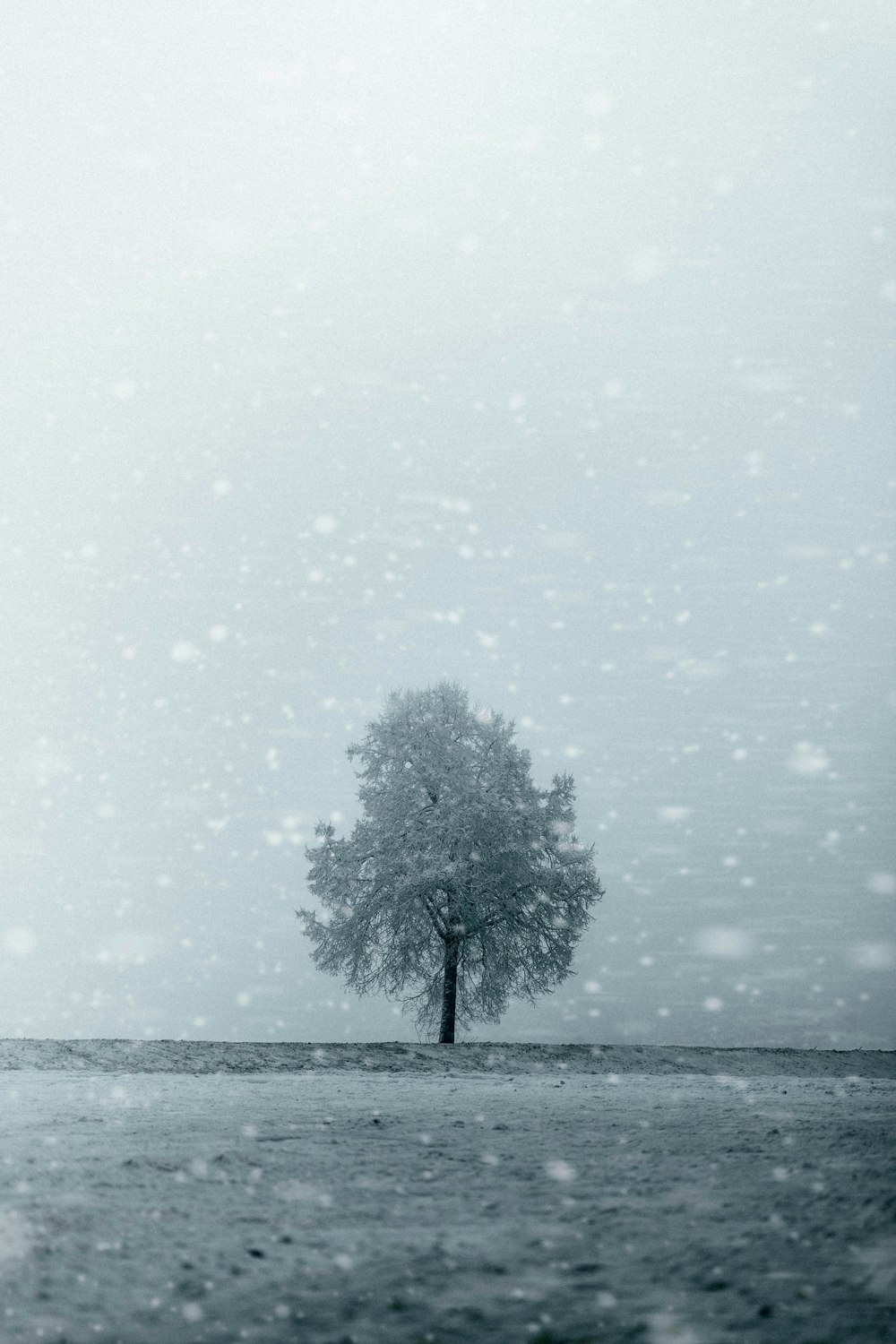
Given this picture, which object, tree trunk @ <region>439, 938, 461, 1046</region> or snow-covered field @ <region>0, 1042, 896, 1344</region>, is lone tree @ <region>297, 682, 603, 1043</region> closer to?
tree trunk @ <region>439, 938, 461, 1046</region>

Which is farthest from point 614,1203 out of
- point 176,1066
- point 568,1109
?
point 176,1066

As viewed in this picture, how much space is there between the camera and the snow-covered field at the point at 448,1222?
4598 mm

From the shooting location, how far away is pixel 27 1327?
4.66m

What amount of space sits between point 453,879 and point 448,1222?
59.5 feet

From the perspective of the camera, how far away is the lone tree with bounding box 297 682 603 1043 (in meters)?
24.8

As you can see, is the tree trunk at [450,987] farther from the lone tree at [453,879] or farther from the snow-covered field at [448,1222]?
the snow-covered field at [448,1222]

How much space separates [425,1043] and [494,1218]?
16.7 metres

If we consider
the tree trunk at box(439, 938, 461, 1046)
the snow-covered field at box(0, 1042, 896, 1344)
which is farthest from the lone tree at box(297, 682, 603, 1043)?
the snow-covered field at box(0, 1042, 896, 1344)

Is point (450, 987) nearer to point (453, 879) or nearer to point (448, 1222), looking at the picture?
point (453, 879)

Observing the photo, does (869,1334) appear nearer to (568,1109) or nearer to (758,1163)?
(758,1163)

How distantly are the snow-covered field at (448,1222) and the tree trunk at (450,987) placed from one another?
1350cm

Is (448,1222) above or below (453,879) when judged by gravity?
below

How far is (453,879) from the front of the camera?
24219 millimetres

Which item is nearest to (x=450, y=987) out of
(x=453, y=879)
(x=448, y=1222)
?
(x=453, y=879)
